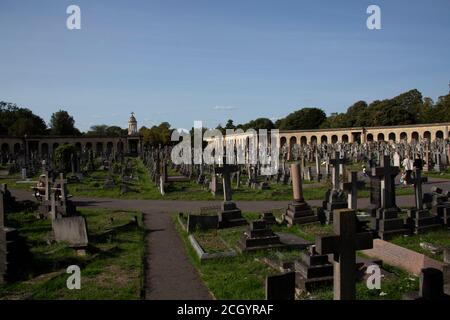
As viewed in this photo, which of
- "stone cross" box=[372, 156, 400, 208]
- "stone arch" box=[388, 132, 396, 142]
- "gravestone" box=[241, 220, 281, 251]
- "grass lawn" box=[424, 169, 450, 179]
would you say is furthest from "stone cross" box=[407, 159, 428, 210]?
"stone arch" box=[388, 132, 396, 142]

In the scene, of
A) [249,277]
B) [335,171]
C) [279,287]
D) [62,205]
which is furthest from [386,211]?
[62,205]

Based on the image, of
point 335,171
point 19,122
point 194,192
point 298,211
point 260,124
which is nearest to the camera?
point 298,211

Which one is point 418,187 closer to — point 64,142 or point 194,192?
point 194,192

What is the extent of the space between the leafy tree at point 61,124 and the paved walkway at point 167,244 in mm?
73540

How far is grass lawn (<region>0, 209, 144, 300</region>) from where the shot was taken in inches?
297

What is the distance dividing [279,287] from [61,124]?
95.5 metres

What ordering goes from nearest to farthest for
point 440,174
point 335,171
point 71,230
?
point 71,230 → point 335,171 → point 440,174

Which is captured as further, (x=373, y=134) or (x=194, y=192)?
(x=373, y=134)

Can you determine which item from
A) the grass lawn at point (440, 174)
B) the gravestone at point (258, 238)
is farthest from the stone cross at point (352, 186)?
the grass lawn at point (440, 174)

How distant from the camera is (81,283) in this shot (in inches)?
318

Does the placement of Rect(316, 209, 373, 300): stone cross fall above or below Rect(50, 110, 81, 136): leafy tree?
below

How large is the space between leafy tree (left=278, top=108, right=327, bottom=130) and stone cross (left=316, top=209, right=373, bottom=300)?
91.2 metres

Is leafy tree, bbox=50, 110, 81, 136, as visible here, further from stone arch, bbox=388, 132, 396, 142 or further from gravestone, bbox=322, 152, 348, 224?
gravestone, bbox=322, 152, 348, 224

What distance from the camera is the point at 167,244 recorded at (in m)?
11.7
